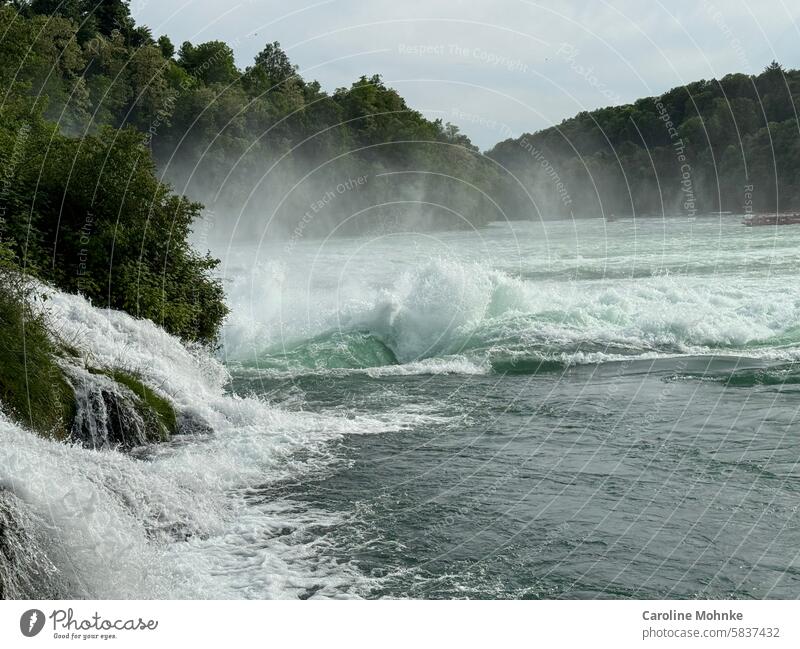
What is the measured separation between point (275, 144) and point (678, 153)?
104 feet

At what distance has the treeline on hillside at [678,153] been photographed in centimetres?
6681

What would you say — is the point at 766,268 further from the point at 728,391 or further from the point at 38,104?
the point at 38,104

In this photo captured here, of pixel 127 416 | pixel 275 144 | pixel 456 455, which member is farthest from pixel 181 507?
pixel 275 144

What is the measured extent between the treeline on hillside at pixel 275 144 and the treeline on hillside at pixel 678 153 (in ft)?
21.6

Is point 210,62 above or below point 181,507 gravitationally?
above

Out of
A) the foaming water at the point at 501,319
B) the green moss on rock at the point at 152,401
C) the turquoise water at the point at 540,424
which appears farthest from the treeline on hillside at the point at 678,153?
the green moss on rock at the point at 152,401

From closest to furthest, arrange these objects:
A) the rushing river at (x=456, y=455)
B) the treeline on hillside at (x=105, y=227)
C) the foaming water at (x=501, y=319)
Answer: the rushing river at (x=456, y=455) < the treeline on hillside at (x=105, y=227) < the foaming water at (x=501, y=319)

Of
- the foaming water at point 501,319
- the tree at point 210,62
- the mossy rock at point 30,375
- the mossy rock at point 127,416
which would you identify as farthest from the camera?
the tree at point 210,62

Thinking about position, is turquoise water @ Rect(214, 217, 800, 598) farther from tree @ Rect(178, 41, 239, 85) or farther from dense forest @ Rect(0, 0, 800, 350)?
tree @ Rect(178, 41, 239, 85)

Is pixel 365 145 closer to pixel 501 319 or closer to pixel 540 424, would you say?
pixel 501 319

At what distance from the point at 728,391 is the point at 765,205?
58560 millimetres

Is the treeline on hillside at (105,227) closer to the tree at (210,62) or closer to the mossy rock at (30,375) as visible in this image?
the mossy rock at (30,375)

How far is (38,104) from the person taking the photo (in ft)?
92.6

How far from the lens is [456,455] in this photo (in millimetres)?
14562
